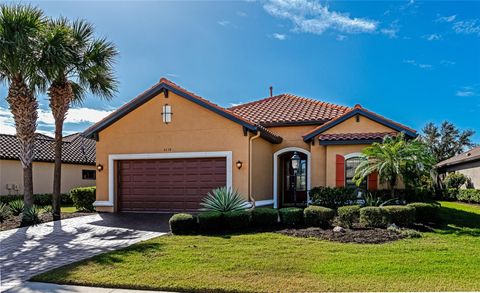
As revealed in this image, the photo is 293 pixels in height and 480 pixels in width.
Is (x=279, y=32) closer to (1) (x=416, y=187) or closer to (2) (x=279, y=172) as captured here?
(2) (x=279, y=172)

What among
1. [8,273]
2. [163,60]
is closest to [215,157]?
[163,60]

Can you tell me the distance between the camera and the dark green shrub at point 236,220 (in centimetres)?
1124

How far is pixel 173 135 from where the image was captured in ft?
51.8

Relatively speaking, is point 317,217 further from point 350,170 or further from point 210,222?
point 350,170

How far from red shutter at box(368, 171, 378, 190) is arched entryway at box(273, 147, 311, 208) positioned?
3207 mm

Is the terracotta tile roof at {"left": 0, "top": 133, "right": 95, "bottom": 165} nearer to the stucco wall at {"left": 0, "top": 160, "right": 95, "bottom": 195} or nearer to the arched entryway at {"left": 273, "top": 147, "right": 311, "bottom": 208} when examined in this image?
the stucco wall at {"left": 0, "top": 160, "right": 95, "bottom": 195}

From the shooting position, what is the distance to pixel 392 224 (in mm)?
10773

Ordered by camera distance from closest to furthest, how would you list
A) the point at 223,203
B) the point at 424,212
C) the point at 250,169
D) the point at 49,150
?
the point at 424,212 < the point at 223,203 < the point at 250,169 < the point at 49,150

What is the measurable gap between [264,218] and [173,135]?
20.5ft

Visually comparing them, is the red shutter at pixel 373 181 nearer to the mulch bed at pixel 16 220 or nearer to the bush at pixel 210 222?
the bush at pixel 210 222

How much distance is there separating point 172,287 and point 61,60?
1077cm

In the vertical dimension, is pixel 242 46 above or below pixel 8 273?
above

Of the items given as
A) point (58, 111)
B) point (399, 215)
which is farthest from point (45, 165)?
point (399, 215)

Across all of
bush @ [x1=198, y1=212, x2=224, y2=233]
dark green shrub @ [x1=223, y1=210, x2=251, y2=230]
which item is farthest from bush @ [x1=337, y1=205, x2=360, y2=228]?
bush @ [x1=198, y1=212, x2=224, y2=233]
